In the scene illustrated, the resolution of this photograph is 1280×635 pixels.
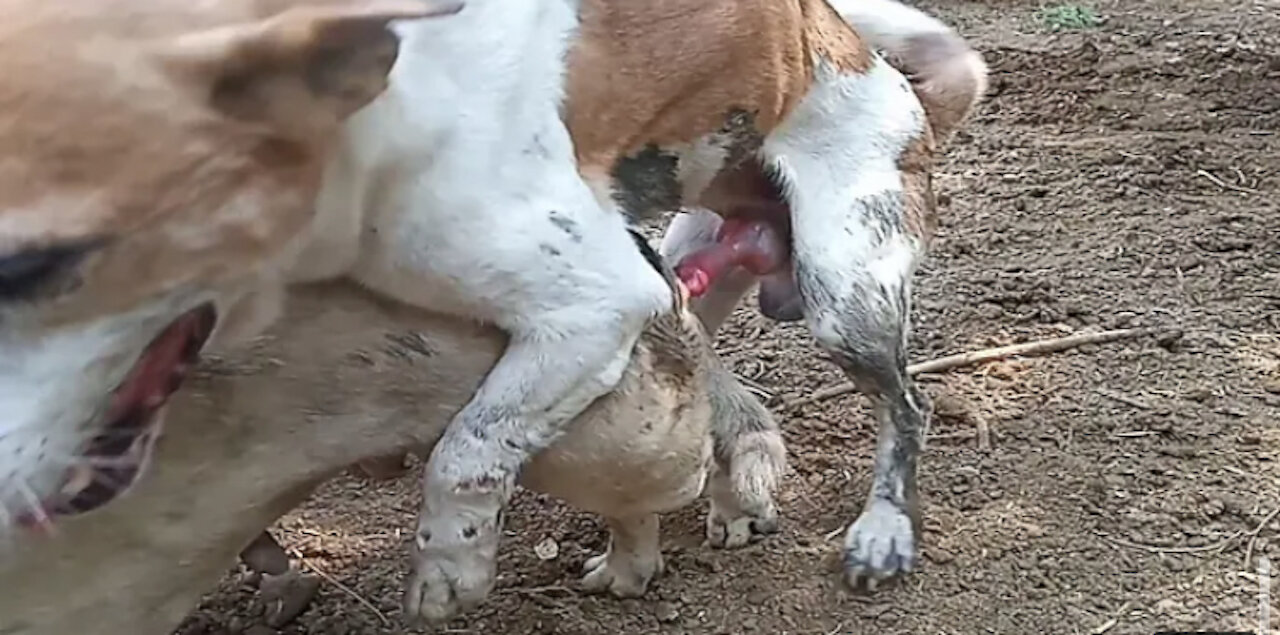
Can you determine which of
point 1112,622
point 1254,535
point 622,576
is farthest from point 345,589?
point 1254,535

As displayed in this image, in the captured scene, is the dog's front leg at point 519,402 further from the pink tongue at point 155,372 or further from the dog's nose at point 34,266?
the dog's nose at point 34,266

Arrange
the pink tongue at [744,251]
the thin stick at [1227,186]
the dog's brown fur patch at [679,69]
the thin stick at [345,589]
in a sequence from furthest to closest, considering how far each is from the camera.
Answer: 1. the thin stick at [1227,186]
2. the pink tongue at [744,251]
3. the thin stick at [345,589]
4. the dog's brown fur patch at [679,69]

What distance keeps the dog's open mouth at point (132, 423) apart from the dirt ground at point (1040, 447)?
0.77 meters

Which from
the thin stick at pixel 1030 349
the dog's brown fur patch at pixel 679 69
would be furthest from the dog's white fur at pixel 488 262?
the thin stick at pixel 1030 349

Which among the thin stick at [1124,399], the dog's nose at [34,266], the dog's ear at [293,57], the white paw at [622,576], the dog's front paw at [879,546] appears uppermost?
the dog's ear at [293,57]

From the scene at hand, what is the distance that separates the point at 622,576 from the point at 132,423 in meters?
0.97

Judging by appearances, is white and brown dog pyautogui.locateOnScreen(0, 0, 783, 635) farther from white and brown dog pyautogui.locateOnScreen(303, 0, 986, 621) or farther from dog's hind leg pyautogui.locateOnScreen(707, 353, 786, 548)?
dog's hind leg pyautogui.locateOnScreen(707, 353, 786, 548)

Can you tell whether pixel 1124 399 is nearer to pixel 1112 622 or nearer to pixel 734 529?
pixel 1112 622

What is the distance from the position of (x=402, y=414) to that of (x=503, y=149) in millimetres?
345

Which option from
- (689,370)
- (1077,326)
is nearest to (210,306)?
(689,370)

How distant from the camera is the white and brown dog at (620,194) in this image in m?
2.20

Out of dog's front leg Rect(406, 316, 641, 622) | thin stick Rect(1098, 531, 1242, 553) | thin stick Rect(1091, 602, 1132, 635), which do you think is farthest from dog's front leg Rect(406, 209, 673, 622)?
thin stick Rect(1098, 531, 1242, 553)

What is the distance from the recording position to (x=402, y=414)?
216 cm

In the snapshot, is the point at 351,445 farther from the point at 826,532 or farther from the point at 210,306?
the point at 826,532
